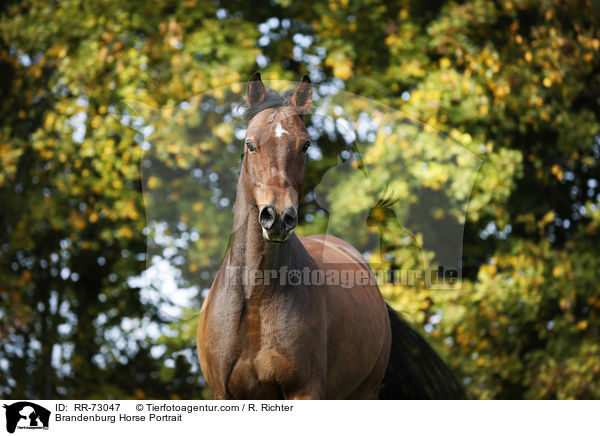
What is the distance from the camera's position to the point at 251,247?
7.57 ft

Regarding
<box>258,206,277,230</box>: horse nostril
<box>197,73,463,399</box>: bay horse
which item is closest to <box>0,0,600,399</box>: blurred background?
<box>197,73,463,399</box>: bay horse

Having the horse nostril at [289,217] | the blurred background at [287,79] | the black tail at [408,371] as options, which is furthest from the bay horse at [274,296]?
the blurred background at [287,79]

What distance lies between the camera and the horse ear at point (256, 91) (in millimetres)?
2205

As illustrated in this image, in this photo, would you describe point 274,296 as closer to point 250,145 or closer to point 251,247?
point 251,247

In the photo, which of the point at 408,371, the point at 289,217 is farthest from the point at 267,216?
the point at 408,371

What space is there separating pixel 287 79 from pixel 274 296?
4.48 metres

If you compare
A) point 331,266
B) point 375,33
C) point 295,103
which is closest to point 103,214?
point 375,33

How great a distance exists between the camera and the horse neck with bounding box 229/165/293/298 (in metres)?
2.30

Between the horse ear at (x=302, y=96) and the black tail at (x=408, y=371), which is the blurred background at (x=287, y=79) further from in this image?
the horse ear at (x=302, y=96)

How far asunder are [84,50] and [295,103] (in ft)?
18.1

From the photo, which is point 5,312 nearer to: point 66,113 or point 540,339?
point 66,113

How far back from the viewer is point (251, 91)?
7.29ft

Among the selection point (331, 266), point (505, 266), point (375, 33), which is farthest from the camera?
point (375, 33)
